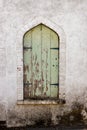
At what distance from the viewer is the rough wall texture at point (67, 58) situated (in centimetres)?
830

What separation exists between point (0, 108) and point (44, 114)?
4.00ft

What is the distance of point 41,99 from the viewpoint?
28.5 feet

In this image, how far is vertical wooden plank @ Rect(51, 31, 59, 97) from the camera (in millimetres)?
8547

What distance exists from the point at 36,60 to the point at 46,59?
28 centimetres

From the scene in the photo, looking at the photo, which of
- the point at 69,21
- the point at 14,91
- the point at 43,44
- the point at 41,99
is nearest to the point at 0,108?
the point at 14,91

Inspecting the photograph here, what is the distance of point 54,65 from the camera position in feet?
28.3

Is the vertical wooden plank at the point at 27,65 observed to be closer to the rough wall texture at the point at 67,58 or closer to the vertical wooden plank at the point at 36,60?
the vertical wooden plank at the point at 36,60

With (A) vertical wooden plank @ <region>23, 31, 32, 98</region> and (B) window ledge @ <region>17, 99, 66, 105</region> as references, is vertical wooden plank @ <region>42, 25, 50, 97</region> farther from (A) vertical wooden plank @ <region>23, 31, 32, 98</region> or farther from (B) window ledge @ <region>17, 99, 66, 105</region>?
(A) vertical wooden plank @ <region>23, 31, 32, 98</region>

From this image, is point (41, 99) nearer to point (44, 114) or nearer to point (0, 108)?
point (44, 114)

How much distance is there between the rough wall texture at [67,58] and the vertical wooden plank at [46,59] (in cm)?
39

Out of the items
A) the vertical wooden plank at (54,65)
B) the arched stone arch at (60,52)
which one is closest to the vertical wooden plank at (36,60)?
the arched stone arch at (60,52)

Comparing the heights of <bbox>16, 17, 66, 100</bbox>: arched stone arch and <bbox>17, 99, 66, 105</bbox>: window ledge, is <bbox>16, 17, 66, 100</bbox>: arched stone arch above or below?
above

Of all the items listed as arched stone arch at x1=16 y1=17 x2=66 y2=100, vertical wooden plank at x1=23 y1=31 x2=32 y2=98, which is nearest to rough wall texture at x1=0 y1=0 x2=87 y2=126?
arched stone arch at x1=16 y1=17 x2=66 y2=100

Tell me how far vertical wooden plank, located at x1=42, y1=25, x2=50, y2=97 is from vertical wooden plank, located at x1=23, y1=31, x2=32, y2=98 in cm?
38
